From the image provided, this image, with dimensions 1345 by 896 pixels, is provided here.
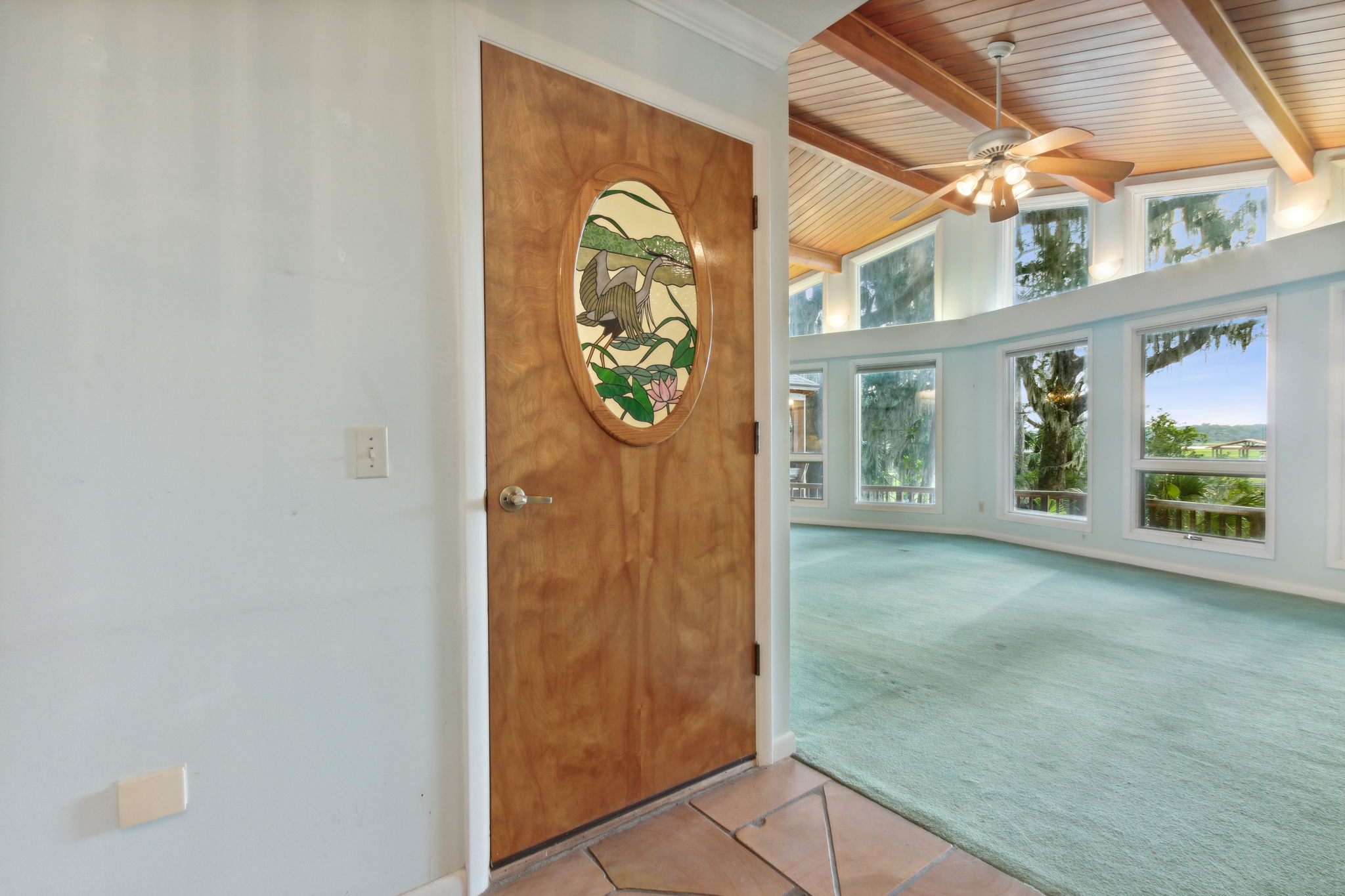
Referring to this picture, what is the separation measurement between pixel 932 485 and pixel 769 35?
584cm

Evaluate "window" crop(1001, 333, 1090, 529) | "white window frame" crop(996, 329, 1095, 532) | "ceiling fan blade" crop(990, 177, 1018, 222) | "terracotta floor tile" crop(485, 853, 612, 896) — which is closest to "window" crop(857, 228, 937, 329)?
"white window frame" crop(996, 329, 1095, 532)

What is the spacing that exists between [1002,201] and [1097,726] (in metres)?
3.14

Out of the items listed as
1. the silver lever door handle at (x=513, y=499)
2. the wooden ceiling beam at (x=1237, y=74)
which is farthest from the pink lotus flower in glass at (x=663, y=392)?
the wooden ceiling beam at (x=1237, y=74)

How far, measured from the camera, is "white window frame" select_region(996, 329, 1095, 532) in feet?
17.6

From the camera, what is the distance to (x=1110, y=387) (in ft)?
17.0

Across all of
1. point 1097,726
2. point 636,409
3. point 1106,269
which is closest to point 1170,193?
point 1106,269

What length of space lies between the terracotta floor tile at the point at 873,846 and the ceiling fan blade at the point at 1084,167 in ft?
11.6

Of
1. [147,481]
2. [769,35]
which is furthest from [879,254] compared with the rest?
[147,481]

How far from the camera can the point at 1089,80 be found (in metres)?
3.66

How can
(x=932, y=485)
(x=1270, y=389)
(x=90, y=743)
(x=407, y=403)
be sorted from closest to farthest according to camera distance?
(x=90, y=743), (x=407, y=403), (x=1270, y=389), (x=932, y=485)

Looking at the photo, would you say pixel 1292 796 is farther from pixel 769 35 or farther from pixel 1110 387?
pixel 1110 387

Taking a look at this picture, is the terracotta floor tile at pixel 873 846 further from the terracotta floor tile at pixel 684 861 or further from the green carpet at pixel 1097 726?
the terracotta floor tile at pixel 684 861

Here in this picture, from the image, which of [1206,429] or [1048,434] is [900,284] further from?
[1206,429]

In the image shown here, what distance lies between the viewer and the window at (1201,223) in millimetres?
4605
